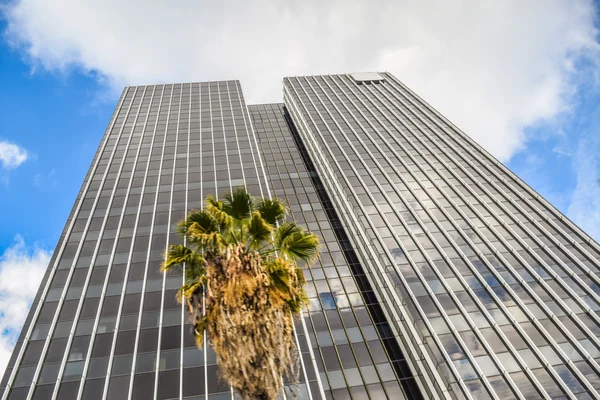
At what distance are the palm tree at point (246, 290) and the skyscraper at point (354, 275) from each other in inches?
523

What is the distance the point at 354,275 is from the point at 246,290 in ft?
89.4

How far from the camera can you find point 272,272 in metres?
12.7

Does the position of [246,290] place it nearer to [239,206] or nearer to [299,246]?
[299,246]

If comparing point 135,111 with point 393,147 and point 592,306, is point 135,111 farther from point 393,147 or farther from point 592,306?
point 592,306

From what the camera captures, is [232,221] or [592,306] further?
[592,306]

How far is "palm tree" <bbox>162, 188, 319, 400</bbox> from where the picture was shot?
421 inches

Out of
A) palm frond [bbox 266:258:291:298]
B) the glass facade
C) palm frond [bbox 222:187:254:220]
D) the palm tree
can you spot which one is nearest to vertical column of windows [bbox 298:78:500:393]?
the glass facade

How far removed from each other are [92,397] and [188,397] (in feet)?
18.8

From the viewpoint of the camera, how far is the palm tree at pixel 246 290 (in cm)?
1070

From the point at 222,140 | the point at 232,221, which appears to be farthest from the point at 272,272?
the point at 222,140

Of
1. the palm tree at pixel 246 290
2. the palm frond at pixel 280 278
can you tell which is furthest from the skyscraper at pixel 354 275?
the palm frond at pixel 280 278

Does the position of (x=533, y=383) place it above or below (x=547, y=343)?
below

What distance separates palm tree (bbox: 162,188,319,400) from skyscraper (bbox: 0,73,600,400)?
1328 centimetres

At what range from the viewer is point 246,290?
37.3ft
